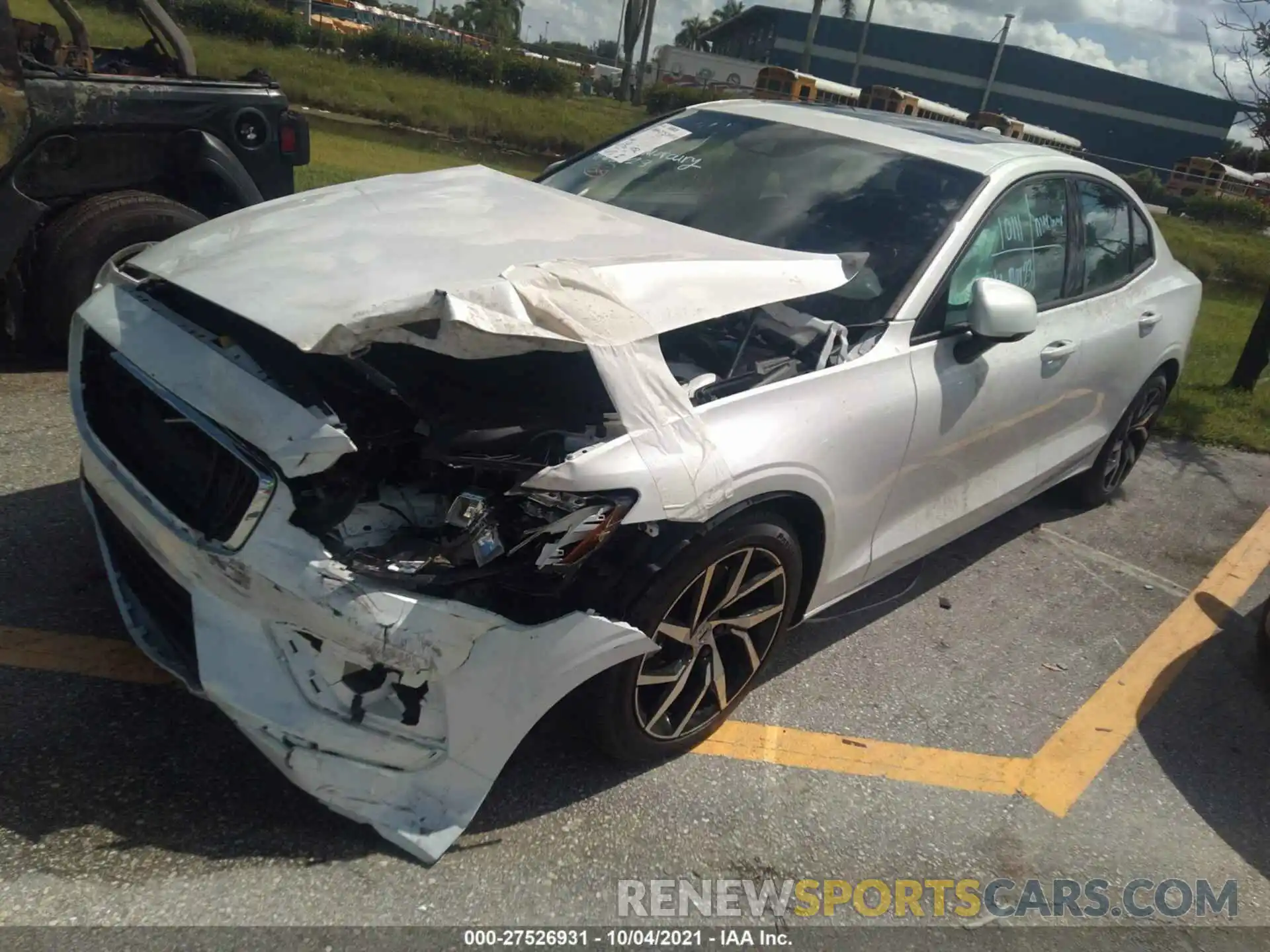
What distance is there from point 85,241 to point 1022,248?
4268 millimetres

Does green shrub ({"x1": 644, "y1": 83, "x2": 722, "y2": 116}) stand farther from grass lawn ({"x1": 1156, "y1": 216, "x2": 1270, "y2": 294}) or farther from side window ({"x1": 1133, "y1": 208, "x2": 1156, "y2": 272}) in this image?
side window ({"x1": 1133, "y1": 208, "x2": 1156, "y2": 272})

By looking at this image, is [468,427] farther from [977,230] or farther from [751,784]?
[977,230]

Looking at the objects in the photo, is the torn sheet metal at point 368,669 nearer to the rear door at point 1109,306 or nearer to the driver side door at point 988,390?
the driver side door at point 988,390

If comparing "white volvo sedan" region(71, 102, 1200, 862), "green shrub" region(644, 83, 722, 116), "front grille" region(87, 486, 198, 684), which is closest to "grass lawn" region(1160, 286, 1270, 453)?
"white volvo sedan" region(71, 102, 1200, 862)

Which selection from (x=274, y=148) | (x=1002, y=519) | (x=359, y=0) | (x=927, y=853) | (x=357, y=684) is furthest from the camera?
(x=359, y=0)

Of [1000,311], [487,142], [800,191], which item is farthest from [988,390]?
[487,142]

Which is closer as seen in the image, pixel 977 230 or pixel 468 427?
pixel 468 427

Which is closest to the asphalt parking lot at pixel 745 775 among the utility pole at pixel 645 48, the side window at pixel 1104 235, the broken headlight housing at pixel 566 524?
the broken headlight housing at pixel 566 524

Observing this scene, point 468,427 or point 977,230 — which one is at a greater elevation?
point 977,230

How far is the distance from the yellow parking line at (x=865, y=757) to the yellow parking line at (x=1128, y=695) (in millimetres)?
115

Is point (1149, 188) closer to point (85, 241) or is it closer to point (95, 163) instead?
point (95, 163)

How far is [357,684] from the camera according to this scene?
222cm

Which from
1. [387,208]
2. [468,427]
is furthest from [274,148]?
[468,427]

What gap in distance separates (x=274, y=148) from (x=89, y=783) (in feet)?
13.2
